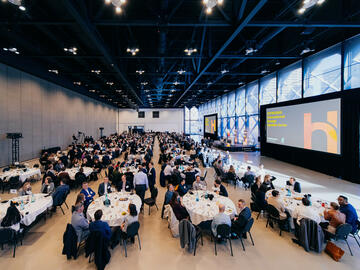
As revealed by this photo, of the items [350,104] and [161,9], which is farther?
[350,104]

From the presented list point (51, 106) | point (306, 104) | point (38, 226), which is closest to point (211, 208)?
point (38, 226)

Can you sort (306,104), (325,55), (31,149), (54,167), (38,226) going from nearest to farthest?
(38,226) → (54,167) → (325,55) → (306,104) → (31,149)

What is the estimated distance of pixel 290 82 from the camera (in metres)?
13.6

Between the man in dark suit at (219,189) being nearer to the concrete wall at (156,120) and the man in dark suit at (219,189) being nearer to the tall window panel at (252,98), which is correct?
the tall window panel at (252,98)

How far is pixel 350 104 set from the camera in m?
8.80

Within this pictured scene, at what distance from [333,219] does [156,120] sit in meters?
41.0

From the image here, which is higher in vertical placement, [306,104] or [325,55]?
[325,55]

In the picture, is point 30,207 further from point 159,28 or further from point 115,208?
point 159,28

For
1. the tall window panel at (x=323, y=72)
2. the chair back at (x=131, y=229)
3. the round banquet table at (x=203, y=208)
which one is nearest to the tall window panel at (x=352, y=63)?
the tall window panel at (x=323, y=72)

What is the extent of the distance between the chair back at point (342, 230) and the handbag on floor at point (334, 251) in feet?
0.82

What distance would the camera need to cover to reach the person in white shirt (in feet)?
14.3

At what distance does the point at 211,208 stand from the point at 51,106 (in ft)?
61.3

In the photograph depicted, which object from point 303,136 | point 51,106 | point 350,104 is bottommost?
point 303,136

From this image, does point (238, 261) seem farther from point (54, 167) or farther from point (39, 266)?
point (54, 167)
